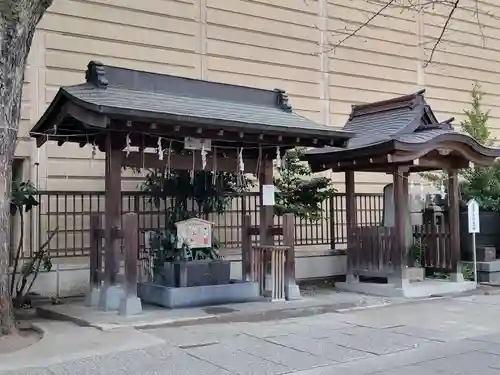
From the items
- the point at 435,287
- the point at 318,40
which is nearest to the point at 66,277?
the point at 435,287

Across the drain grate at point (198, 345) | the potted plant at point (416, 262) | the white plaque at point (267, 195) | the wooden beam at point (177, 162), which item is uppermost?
the wooden beam at point (177, 162)

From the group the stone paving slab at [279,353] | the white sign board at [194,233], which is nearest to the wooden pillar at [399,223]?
the white sign board at [194,233]

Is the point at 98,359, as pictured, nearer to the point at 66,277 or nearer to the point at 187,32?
the point at 66,277

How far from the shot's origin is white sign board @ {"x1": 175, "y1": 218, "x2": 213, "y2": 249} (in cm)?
1093

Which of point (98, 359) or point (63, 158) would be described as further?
point (63, 158)

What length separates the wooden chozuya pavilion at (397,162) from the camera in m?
12.2

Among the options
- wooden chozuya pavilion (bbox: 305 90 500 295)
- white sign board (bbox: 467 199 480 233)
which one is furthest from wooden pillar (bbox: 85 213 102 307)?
white sign board (bbox: 467 199 480 233)

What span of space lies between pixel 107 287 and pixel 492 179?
10.8 m

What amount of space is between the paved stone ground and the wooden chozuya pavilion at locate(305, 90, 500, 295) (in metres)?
2.66

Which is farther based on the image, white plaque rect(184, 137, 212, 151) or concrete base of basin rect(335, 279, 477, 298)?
concrete base of basin rect(335, 279, 477, 298)

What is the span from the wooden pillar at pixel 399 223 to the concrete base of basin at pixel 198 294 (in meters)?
3.13

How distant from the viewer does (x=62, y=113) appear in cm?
1001

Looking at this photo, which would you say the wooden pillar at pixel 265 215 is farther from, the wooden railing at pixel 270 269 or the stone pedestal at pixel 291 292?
the stone pedestal at pixel 291 292

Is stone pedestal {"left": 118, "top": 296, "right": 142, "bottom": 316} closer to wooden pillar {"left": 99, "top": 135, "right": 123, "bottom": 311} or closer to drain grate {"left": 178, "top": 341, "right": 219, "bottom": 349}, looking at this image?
wooden pillar {"left": 99, "top": 135, "right": 123, "bottom": 311}
